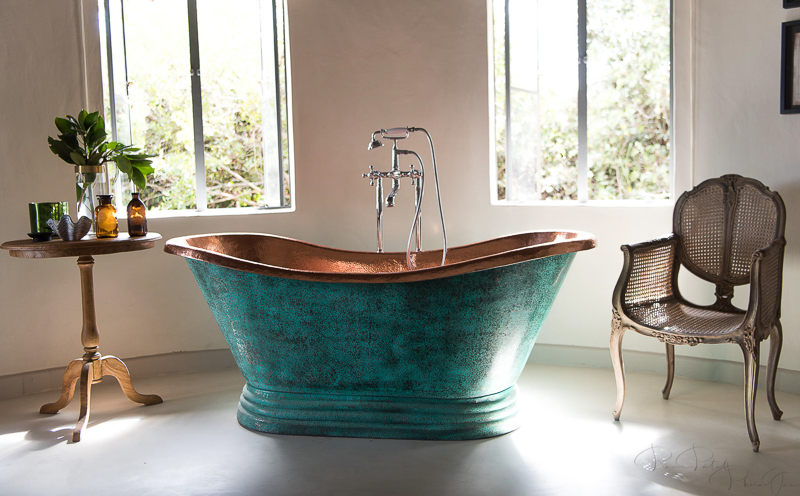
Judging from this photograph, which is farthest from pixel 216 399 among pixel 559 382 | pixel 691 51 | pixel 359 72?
pixel 691 51

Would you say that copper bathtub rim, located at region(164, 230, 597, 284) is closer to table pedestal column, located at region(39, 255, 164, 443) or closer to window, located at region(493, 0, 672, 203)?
table pedestal column, located at region(39, 255, 164, 443)

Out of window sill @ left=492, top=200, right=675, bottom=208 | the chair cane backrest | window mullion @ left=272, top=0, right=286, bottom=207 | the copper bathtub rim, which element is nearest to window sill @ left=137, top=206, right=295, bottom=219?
window mullion @ left=272, top=0, right=286, bottom=207

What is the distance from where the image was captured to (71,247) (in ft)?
7.43

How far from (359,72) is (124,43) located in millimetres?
1256

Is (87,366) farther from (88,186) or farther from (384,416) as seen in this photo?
(384,416)

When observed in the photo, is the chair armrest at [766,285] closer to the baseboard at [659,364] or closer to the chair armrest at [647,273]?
the chair armrest at [647,273]

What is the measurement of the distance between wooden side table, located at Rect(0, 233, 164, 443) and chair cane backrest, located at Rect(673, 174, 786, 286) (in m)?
2.27

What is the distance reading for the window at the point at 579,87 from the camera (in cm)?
339

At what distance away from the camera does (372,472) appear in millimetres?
1992

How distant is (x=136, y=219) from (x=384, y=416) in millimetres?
1297

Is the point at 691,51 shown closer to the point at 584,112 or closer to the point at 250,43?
the point at 584,112

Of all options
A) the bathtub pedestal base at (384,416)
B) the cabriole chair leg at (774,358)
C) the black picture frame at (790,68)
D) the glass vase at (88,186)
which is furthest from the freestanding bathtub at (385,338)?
the black picture frame at (790,68)

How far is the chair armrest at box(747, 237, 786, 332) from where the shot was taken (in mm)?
2092

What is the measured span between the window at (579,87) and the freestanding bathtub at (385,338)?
1.16 m
